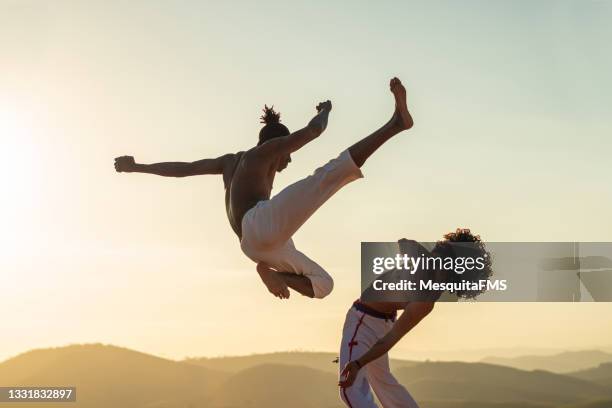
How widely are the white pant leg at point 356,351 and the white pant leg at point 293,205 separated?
1.23m

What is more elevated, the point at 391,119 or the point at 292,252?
the point at 391,119

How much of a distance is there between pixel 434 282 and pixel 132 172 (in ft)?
10.7

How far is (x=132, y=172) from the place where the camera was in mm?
9750

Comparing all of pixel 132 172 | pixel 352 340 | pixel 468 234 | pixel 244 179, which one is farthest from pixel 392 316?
pixel 132 172

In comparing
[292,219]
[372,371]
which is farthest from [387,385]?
[292,219]

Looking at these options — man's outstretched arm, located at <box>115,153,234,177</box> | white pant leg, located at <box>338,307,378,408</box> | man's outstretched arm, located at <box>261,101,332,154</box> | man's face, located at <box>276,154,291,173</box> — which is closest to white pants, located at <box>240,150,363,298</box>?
man's outstretched arm, located at <box>261,101,332,154</box>

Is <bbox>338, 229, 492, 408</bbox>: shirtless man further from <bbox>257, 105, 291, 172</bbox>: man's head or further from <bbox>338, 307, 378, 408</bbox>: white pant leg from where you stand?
<bbox>257, 105, 291, 172</bbox>: man's head

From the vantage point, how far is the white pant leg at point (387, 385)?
9.14m

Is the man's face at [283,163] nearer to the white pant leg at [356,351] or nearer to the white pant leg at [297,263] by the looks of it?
the white pant leg at [297,263]

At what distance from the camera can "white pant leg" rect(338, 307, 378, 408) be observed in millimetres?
8859

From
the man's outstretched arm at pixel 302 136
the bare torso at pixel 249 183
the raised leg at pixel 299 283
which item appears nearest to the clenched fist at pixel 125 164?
the bare torso at pixel 249 183

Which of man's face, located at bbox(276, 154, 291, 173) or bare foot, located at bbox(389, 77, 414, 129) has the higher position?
bare foot, located at bbox(389, 77, 414, 129)

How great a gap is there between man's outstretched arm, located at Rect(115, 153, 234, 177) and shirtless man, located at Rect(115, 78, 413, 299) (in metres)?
0.01

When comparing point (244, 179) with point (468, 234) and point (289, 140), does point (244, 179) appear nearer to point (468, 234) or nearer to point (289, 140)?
point (289, 140)
